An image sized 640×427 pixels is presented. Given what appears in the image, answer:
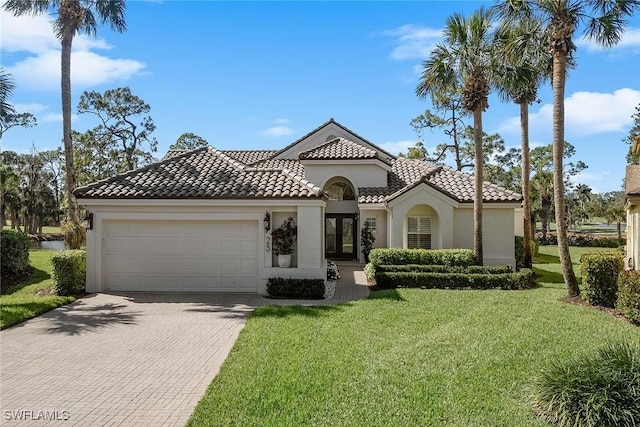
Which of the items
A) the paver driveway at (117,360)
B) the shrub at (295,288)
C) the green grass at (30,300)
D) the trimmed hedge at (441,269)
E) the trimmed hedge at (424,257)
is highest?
the trimmed hedge at (424,257)

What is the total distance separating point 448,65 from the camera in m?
17.4

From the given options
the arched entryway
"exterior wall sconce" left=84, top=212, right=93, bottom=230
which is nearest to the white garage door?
"exterior wall sconce" left=84, top=212, right=93, bottom=230

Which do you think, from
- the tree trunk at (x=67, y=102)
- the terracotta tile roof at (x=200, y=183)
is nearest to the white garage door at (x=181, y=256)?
the terracotta tile roof at (x=200, y=183)

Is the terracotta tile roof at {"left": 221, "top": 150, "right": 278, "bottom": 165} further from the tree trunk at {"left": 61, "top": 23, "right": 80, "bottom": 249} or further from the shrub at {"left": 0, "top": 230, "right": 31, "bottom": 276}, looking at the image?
the shrub at {"left": 0, "top": 230, "right": 31, "bottom": 276}

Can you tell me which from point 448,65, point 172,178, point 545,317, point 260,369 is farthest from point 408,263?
point 260,369

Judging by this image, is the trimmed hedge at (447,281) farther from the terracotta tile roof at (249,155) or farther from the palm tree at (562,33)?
the terracotta tile roof at (249,155)

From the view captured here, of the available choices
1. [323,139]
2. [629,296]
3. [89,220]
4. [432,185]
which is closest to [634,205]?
[432,185]

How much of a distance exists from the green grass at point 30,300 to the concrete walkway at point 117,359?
360 millimetres

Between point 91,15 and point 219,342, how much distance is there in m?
18.5

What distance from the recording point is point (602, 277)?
12.2m

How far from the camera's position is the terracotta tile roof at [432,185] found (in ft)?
64.4

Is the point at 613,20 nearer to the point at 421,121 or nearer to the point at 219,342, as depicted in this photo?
the point at 219,342

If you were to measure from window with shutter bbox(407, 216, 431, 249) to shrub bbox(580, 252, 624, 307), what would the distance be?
833cm

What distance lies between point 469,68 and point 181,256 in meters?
13.5
